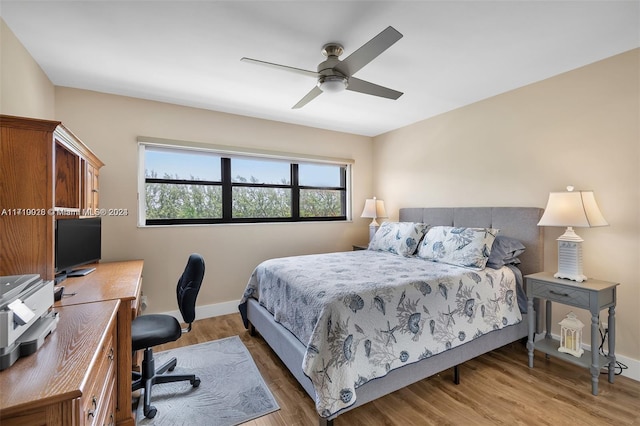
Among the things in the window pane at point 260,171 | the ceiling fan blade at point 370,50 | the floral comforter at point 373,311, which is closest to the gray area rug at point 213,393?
the floral comforter at point 373,311

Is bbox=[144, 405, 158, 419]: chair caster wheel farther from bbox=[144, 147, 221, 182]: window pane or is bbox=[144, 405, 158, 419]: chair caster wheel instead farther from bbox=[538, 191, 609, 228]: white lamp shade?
bbox=[538, 191, 609, 228]: white lamp shade

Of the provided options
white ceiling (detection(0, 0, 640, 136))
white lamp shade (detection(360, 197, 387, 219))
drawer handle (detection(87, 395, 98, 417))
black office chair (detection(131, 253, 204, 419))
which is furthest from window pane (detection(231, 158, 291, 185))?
drawer handle (detection(87, 395, 98, 417))

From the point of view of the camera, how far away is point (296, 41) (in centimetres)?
204

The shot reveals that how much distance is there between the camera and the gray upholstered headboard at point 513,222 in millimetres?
2672

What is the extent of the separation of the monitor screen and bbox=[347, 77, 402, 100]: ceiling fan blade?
90.8 inches

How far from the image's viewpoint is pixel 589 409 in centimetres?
184

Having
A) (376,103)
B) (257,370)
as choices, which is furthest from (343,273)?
(376,103)

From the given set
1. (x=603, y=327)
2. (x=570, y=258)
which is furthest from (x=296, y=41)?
(x=603, y=327)

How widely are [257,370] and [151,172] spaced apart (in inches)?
95.2

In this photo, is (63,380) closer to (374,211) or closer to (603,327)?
(603,327)

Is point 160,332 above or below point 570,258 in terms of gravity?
below

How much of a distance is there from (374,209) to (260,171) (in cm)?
172

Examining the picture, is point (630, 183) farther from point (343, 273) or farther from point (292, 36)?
point (292, 36)

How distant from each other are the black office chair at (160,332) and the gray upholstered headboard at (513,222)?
2.80 m
